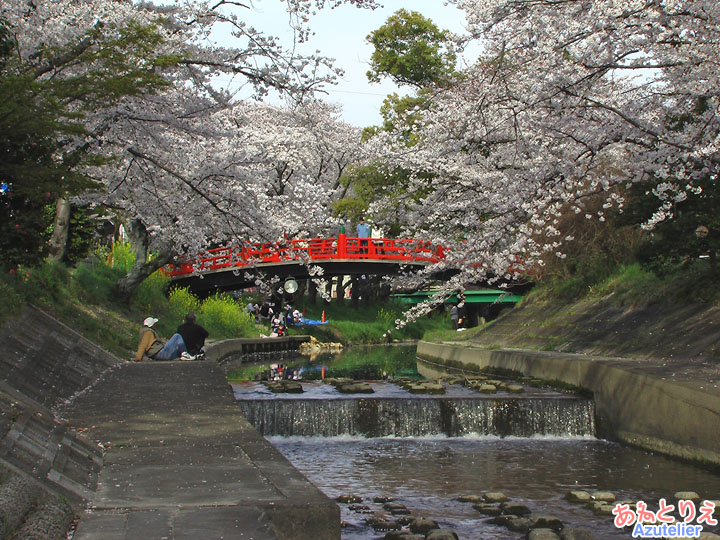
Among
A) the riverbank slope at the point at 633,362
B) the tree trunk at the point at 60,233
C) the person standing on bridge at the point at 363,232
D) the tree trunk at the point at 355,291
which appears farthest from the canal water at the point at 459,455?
the tree trunk at the point at 355,291

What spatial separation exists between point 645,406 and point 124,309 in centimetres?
2021

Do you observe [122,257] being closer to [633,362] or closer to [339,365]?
[339,365]

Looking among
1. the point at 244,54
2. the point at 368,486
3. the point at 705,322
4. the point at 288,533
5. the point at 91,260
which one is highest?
the point at 244,54

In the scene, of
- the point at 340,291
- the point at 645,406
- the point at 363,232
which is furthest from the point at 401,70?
the point at 645,406

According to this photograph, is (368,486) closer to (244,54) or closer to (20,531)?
(20,531)

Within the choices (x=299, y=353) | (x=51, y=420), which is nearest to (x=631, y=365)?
(x=51, y=420)

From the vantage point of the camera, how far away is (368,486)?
10.1 meters

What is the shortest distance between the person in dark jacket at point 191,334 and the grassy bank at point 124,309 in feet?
5.70

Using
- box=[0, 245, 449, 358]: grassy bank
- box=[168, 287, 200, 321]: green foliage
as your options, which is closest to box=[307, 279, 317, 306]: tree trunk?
box=[0, 245, 449, 358]: grassy bank

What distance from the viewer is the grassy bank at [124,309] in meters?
17.4

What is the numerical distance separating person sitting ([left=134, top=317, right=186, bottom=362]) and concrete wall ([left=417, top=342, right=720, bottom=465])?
8337 millimetres

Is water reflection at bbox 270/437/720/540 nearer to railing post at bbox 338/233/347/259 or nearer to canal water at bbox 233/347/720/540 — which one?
canal water at bbox 233/347/720/540

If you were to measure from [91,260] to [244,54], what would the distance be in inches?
686

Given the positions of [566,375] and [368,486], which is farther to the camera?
[566,375]
